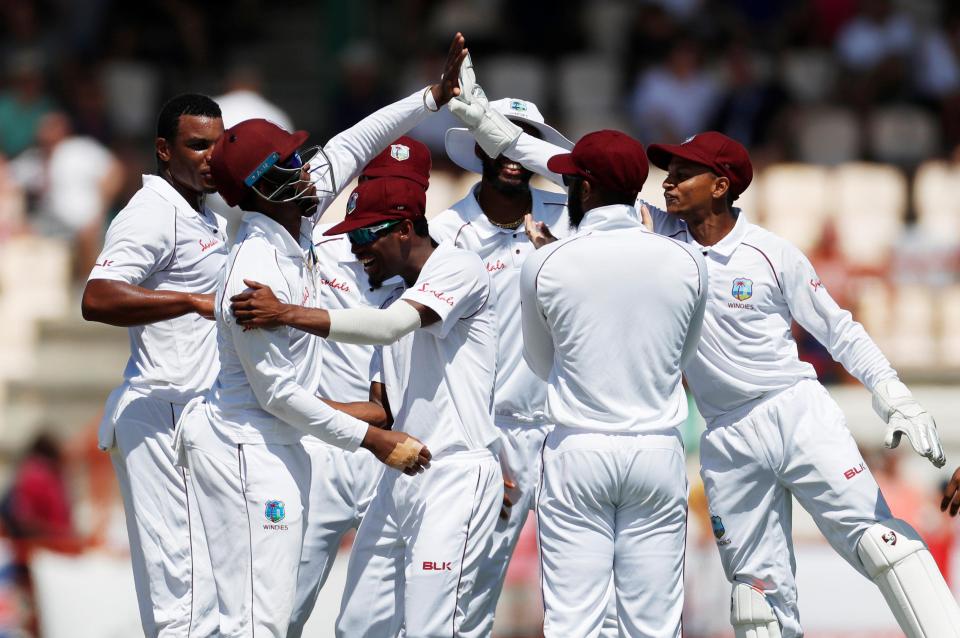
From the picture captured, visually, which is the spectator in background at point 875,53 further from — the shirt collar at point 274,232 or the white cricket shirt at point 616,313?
the shirt collar at point 274,232

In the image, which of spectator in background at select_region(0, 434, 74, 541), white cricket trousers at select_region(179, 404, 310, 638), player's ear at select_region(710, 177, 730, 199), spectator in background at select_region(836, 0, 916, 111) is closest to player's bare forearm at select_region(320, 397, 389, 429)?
white cricket trousers at select_region(179, 404, 310, 638)

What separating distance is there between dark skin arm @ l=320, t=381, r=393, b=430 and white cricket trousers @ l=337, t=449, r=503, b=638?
0.20m

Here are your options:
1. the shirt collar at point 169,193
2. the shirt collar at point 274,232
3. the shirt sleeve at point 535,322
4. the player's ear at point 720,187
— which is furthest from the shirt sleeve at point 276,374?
the player's ear at point 720,187

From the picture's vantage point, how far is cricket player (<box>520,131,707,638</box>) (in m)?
5.73

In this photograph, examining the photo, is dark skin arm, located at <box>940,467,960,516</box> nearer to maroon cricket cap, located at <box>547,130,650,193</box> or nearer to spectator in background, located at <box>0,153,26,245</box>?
maroon cricket cap, located at <box>547,130,650,193</box>

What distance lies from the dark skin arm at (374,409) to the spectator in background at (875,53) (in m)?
8.69

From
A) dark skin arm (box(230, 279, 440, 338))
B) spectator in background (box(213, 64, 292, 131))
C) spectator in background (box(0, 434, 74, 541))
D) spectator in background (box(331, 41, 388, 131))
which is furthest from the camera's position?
spectator in background (box(331, 41, 388, 131))

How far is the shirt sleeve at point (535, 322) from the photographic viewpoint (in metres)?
5.80

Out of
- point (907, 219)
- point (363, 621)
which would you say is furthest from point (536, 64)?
point (363, 621)

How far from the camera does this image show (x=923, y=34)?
14422 millimetres

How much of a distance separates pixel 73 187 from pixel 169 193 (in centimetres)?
686

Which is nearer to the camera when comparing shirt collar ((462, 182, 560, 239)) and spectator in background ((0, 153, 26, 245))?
shirt collar ((462, 182, 560, 239))

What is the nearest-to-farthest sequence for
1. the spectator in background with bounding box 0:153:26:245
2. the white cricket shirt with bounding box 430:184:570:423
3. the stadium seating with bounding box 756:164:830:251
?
the white cricket shirt with bounding box 430:184:570:423, the stadium seating with bounding box 756:164:830:251, the spectator in background with bounding box 0:153:26:245

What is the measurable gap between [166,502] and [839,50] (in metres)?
9.64
